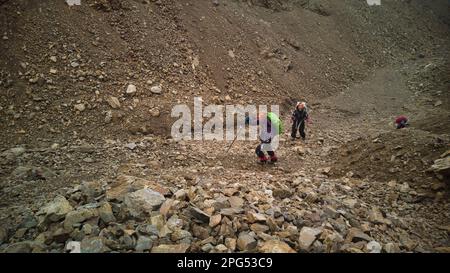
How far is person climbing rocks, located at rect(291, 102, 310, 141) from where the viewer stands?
1101 centimetres

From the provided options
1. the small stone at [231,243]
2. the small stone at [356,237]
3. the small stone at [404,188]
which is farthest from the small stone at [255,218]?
the small stone at [404,188]

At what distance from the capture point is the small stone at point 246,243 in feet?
15.4

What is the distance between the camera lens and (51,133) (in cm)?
968

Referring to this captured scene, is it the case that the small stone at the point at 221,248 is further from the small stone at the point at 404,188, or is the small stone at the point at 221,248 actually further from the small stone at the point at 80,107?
the small stone at the point at 80,107

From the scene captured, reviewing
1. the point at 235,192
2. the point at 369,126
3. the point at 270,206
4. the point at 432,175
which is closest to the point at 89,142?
the point at 235,192

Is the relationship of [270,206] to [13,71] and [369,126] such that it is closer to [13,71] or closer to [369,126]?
[369,126]

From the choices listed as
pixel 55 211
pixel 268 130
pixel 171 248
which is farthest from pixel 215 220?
pixel 268 130

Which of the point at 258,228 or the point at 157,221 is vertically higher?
the point at 157,221

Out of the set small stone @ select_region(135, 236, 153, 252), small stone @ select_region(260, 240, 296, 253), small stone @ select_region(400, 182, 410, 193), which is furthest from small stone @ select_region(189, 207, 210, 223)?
small stone @ select_region(400, 182, 410, 193)

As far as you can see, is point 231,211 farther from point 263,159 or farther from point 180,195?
point 263,159

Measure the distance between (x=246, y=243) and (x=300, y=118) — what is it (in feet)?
23.6

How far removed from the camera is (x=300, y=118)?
11.2 m

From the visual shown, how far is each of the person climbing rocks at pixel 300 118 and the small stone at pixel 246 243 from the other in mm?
6947
